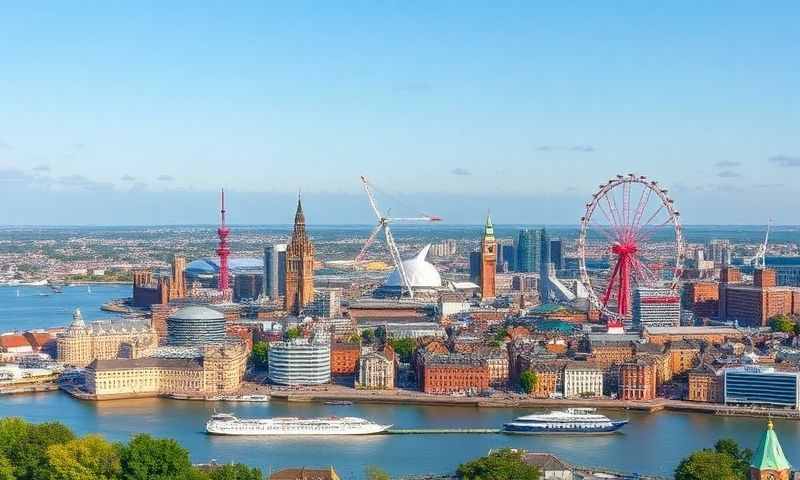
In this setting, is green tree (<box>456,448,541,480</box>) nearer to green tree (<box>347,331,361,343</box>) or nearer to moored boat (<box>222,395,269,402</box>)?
moored boat (<box>222,395,269,402</box>)

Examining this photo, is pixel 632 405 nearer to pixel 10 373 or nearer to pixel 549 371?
pixel 549 371

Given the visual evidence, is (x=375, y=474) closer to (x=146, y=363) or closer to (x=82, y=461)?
(x=82, y=461)

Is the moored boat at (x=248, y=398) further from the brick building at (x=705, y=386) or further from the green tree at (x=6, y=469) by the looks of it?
the green tree at (x=6, y=469)

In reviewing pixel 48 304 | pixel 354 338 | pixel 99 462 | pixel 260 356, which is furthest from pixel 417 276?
pixel 99 462

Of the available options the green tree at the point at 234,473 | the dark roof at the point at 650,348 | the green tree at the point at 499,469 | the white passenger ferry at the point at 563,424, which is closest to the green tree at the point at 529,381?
the dark roof at the point at 650,348

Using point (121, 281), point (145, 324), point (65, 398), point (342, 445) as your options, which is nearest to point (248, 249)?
point (121, 281)

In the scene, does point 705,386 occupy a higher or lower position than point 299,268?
lower

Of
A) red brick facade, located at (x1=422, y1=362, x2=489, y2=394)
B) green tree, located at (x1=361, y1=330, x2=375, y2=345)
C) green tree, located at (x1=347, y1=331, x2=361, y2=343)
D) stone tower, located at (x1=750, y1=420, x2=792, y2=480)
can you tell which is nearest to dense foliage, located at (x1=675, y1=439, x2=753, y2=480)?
stone tower, located at (x1=750, y1=420, x2=792, y2=480)
